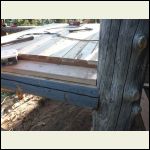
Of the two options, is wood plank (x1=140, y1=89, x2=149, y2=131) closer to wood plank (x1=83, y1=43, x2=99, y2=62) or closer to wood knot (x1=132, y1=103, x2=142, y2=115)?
wood knot (x1=132, y1=103, x2=142, y2=115)

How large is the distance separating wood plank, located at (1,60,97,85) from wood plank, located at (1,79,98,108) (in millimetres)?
125

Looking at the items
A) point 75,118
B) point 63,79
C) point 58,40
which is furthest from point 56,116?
point 63,79

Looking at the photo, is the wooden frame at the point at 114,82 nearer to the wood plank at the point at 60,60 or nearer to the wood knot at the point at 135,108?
the wood knot at the point at 135,108

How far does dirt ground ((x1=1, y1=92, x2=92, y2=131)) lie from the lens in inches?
144

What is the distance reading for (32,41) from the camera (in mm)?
3203

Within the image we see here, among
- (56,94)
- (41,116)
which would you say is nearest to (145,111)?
(56,94)

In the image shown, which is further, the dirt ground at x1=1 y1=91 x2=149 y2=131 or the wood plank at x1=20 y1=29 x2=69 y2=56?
the dirt ground at x1=1 y1=91 x2=149 y2=131

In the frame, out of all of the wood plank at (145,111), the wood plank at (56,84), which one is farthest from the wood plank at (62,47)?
the wood plank at (145,111)

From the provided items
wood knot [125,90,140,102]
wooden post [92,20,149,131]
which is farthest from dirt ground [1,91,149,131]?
wood knot [125,90,140,102]

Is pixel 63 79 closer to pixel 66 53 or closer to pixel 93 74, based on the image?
pixel 93 74

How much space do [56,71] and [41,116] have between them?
6.57 ft

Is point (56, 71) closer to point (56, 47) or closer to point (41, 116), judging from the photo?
point (56, 47)

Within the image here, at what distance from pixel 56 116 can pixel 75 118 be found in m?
0.35

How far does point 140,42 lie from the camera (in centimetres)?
161
